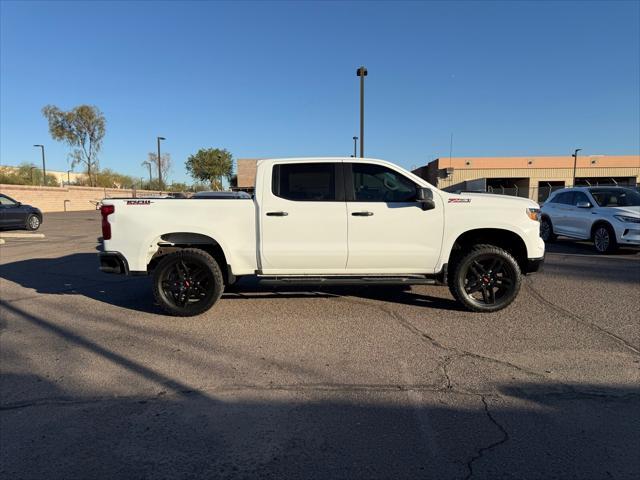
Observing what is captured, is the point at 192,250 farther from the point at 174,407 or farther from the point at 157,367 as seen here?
the point at 174,407

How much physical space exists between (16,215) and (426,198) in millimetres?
18269

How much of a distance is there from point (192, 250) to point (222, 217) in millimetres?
610

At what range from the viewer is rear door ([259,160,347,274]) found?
5543 millimetres

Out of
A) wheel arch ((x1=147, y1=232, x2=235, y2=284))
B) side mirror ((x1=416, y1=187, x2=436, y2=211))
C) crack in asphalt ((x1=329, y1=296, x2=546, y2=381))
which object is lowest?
crack in asphalt ((x1=329, y1=296, x2=546, y2=381))

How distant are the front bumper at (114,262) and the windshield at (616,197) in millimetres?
11245

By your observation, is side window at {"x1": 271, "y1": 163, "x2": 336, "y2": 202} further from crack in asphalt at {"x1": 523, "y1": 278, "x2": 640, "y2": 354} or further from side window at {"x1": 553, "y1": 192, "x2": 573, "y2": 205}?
side window at {"x1": 553, "y1": 192, "x2": 573, "y2": 205}

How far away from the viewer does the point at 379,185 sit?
5688 mm

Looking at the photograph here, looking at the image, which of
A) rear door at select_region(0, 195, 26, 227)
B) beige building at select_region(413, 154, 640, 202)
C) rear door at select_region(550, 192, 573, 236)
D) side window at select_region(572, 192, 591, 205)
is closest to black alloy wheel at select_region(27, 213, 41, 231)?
rear door at select_region(0, 195, 26, 227)

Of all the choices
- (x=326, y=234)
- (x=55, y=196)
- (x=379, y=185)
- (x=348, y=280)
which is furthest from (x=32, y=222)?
(x=55, y=196)

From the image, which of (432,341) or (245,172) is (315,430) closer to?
(432,341)

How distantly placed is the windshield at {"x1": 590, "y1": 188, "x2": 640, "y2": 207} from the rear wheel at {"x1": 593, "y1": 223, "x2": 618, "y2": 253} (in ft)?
2.47

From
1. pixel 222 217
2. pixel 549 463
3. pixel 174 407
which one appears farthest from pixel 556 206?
pixel 174 407

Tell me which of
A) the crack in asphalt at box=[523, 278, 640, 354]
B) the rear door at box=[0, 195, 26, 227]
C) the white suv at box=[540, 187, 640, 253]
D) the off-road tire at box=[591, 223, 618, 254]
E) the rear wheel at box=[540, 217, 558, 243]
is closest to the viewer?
the crack in asphalt at box=[523, 278, 640, 354]

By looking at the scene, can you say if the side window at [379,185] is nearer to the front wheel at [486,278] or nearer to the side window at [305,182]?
the side window at [305,182]
